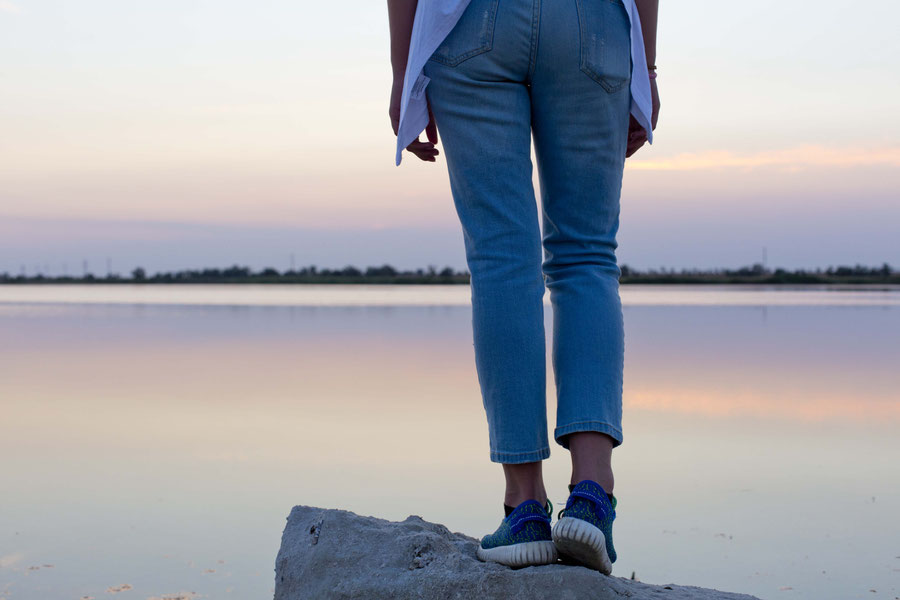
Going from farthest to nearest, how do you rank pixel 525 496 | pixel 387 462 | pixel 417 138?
pixel 387 462 < pixel 417 138 < pixel 525 496

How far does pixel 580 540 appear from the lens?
5.33 ft

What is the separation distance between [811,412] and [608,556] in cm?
376

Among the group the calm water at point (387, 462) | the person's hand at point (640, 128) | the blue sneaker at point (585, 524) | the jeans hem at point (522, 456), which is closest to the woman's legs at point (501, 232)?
the jeans hem at point (522, 456)

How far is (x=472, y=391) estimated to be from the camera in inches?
227

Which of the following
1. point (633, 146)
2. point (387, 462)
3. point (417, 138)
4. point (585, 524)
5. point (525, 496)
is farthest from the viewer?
point (387, 462)

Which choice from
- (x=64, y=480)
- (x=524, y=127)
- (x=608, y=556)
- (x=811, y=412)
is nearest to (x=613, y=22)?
(x=524, y=127)

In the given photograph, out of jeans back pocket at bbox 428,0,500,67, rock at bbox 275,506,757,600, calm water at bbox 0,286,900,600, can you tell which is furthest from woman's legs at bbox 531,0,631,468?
calm water at bbox 0,286,900,600

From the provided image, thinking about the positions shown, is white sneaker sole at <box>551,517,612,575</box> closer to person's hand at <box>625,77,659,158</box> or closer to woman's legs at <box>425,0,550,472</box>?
woman's legs at <box>425,0,550,472</box>

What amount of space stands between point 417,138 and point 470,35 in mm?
300

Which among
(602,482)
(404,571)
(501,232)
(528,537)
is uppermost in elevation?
(501,232)

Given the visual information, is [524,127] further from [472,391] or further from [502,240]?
[472,391]

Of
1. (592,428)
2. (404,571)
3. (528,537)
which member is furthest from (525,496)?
(404,571)

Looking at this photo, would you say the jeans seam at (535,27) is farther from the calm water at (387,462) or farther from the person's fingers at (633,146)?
the calm water at (387,462)

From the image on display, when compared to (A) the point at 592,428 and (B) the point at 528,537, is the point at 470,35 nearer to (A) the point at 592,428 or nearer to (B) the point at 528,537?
(A) the point at 592,428
